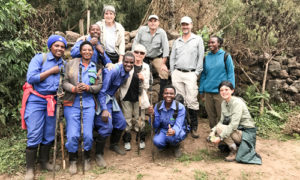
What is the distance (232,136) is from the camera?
4.48 m

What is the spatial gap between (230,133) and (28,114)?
343 centimetres

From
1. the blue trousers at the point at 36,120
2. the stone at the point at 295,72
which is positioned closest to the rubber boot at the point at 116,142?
the blue trousers at the point at 36,120

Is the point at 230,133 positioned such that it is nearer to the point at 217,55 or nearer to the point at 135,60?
the point at 217,55

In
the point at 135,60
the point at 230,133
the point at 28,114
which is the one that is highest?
the point at 135,60

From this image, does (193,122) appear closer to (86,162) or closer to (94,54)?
(86,162)

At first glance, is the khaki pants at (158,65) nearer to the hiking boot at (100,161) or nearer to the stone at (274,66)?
the hiking boot at (100,161)

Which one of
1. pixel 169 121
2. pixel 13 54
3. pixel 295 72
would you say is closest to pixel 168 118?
pixel 169 121

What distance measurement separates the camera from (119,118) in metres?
4.84

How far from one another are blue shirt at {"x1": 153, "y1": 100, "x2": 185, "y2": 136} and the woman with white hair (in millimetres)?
1434

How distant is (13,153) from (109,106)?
7.07 feet

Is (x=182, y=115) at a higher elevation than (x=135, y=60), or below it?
below

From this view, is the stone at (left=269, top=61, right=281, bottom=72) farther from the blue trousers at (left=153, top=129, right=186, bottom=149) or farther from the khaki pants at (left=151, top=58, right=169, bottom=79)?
A: the blue trousers at (left=153, top=129, right=186, bottom=149)

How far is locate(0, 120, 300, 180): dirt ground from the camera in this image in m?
4.05

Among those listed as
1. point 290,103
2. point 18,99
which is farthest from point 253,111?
point 18,99
